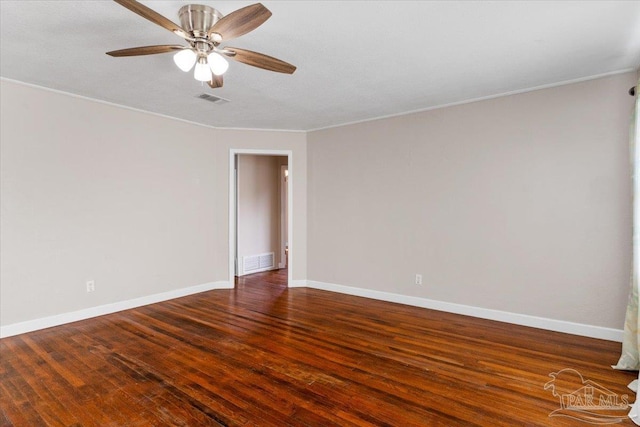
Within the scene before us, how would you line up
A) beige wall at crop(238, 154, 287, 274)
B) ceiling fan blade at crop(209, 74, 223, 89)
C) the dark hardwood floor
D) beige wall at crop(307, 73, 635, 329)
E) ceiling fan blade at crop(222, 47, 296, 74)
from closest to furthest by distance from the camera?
the dark hardwood floor
ceiling fan blade at crop(222, 47, 296, 74)
ceiling fan blade at crop(209, 74, 223, 89)
beige wall at crop(307, 73, 635, 329)
beige wall at crop(238, 154, 287, 274)

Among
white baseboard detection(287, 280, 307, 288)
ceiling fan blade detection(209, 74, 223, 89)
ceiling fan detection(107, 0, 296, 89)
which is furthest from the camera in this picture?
white baseboard detection(287, 280, 307, 288)

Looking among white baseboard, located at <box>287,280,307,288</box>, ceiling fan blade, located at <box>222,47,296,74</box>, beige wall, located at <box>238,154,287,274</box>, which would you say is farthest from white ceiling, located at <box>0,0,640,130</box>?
white baseboard, located at <box>287,280,307,288</box>

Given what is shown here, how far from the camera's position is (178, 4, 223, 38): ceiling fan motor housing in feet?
6.78

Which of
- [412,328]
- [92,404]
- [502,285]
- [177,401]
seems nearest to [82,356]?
[92,404]

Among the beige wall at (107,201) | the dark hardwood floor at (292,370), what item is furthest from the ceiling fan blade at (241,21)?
the beige wall at (107,201)

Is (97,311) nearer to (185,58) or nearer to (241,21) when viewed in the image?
(185,58)

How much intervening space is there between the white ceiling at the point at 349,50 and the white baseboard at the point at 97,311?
245 cm

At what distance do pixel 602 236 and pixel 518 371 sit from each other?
1675 mm

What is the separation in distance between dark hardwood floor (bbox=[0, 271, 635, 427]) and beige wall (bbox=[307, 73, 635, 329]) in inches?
19.6

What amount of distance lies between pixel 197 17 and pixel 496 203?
3.44 metres

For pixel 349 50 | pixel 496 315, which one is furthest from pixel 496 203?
pixel 349 50

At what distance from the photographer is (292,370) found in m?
2.61

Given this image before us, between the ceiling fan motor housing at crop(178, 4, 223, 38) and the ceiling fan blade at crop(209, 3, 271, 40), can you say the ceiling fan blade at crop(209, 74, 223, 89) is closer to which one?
the ceiling fan motor housing at crop(178, 4, 223, 38)

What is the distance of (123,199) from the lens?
13.6ft
